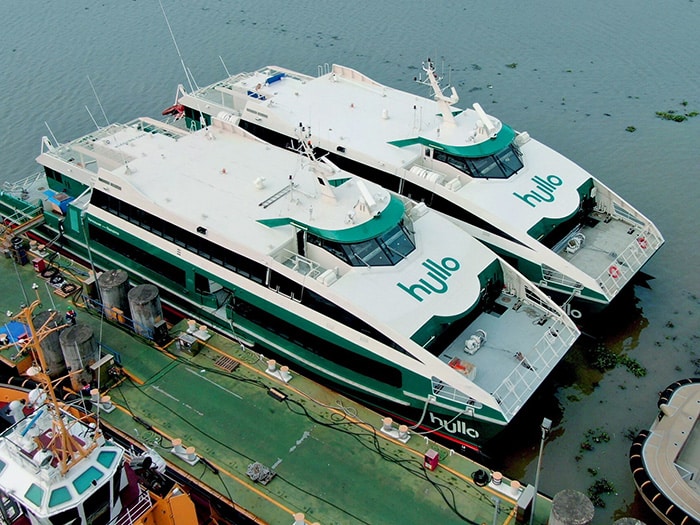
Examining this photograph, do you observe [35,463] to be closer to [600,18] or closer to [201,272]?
[201,272]

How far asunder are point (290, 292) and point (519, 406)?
667 cm

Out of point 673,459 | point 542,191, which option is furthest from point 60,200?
point 673,459

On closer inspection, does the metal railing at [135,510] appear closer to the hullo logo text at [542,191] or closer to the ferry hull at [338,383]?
the ferry hull at [338,383]

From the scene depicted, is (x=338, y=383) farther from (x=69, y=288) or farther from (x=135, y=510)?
(x=69, y=288)

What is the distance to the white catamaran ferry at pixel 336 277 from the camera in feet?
59.5

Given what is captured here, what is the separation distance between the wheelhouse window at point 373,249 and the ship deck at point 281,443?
11.5 feet

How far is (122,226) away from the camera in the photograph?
74.5 ft

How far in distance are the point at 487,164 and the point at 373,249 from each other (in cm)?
680

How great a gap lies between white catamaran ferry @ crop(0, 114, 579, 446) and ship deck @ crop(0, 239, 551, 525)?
140 centimetres

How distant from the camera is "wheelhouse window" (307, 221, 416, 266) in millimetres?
19406

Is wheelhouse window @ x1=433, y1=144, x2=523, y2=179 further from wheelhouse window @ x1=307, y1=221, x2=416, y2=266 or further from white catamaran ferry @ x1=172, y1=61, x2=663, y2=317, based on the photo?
wheelhouse window @ x1=307, y1=221, x2=416, y2=266

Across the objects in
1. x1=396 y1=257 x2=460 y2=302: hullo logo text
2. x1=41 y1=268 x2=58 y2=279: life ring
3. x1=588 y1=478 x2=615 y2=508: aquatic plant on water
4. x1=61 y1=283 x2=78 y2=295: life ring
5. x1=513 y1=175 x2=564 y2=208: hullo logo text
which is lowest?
x1=588 y1=478 x2=615 y2=508: aquatic plant on water

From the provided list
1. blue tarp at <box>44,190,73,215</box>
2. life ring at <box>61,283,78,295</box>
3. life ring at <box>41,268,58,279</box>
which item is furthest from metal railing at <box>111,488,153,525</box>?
blue tarp at <box>44,190,73,215</box>

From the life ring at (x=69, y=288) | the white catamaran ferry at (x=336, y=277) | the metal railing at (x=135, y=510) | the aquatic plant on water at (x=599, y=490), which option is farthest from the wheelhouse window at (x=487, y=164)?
the metal railing at (x=135, y=510)
